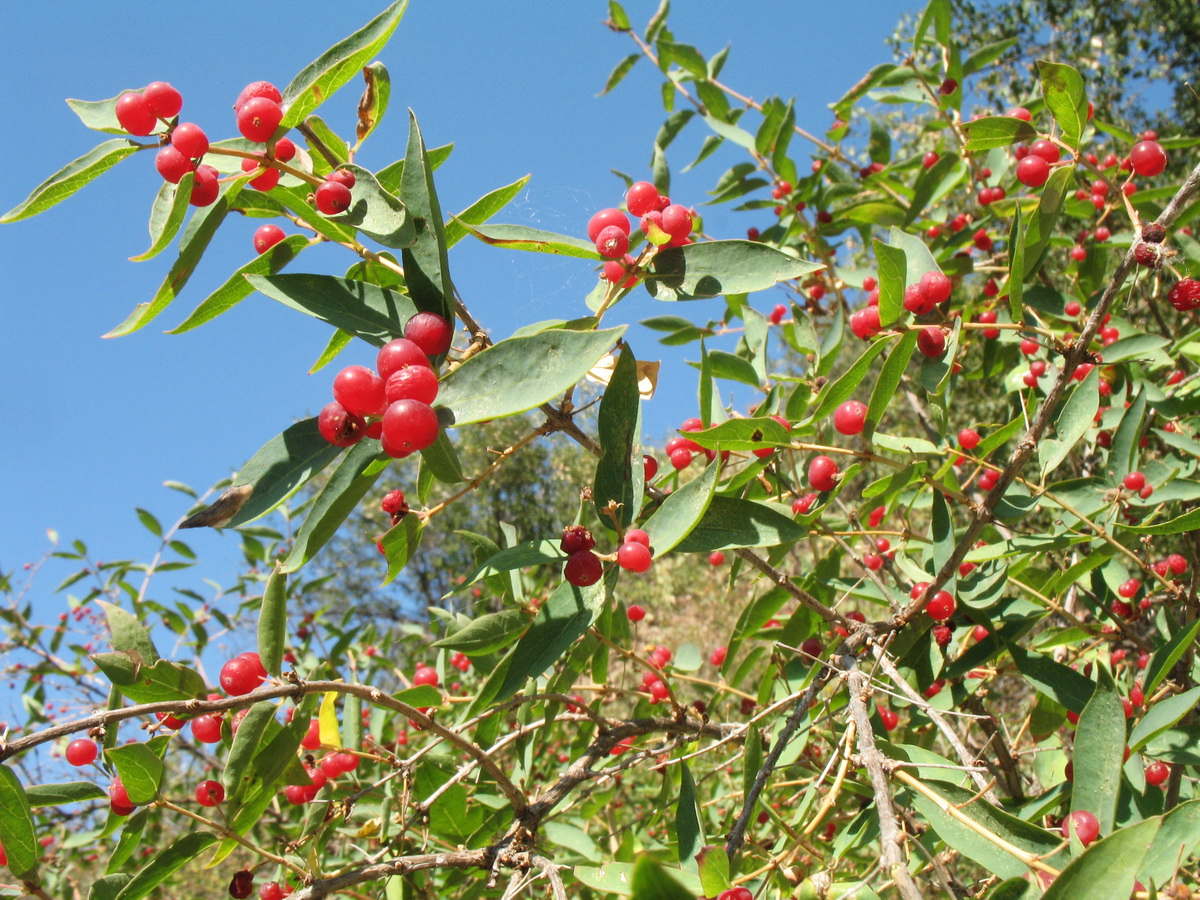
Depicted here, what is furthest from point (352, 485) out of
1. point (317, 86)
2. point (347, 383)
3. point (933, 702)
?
point (933, 702)

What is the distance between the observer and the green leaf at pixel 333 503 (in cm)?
115

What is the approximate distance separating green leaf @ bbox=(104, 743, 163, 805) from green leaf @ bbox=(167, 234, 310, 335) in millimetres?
702

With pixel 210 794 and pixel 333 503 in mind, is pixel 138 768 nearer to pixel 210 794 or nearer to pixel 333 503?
pixel 210 794

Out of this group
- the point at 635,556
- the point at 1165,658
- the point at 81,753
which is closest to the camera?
the point at 635,556

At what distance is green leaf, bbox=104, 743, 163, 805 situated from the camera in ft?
4.23

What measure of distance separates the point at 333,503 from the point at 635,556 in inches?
17.7

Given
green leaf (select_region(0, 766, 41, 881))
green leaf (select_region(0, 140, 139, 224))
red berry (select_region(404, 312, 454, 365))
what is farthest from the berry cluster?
green leaf (select_region(0, 766, 41, 881))

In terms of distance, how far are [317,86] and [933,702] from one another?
6.40 feet

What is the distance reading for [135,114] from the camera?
1.30 meters

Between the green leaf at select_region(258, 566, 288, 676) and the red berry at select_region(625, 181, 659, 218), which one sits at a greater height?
the red berry at select_region(625, 181, 659, 218)

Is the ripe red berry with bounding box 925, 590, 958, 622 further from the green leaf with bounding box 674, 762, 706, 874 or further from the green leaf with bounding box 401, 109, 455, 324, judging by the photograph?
the green leaf with bounding box 401, 109, 455, 324

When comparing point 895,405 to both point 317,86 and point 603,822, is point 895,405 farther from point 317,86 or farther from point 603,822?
point 317,86

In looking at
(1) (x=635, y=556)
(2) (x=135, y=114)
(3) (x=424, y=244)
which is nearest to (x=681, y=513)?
(1) (x=635, y=556)

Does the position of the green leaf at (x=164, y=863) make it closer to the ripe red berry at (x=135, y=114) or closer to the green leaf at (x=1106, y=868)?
the ripe red berry at (x=135, y=114)
